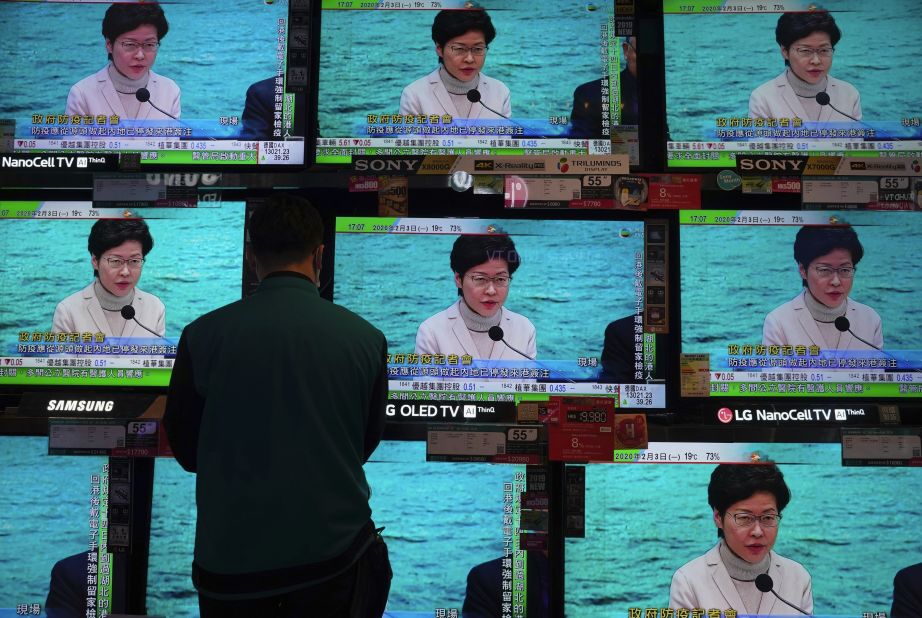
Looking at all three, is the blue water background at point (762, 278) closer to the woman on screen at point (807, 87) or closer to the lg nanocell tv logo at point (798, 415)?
the lg nanocell tv logo at point (798, 415)

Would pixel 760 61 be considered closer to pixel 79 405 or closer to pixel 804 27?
pixel 804 27

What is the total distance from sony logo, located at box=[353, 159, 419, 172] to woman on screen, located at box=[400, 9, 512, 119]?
14 cm

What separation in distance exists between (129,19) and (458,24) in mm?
879

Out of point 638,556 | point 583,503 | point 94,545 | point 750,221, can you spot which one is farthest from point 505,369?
point 94,545

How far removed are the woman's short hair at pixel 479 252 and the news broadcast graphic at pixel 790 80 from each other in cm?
48

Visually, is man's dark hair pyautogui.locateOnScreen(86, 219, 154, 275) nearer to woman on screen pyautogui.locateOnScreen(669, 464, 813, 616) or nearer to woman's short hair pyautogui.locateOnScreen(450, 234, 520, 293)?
woman's short hair pyautogui.locateOnScreen(450, 234, 520, 293)

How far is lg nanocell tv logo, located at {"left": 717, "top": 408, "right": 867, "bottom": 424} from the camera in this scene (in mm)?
2246

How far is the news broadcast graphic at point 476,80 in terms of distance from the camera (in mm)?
2342

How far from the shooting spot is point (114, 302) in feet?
7.59

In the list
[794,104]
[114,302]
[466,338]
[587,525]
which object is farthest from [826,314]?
A: [114,302]

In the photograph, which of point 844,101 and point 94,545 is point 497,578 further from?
point 844,101

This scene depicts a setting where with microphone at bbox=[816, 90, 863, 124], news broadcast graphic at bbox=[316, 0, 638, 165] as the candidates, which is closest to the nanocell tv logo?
news broadcast graphic at bbox=[316, 0, 638, 165]

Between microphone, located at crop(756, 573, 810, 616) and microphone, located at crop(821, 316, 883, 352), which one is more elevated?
microphone, located at crop(821, 316, 883, 352)

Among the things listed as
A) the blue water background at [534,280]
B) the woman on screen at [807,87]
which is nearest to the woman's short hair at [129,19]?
the blue water background at [534,280]
